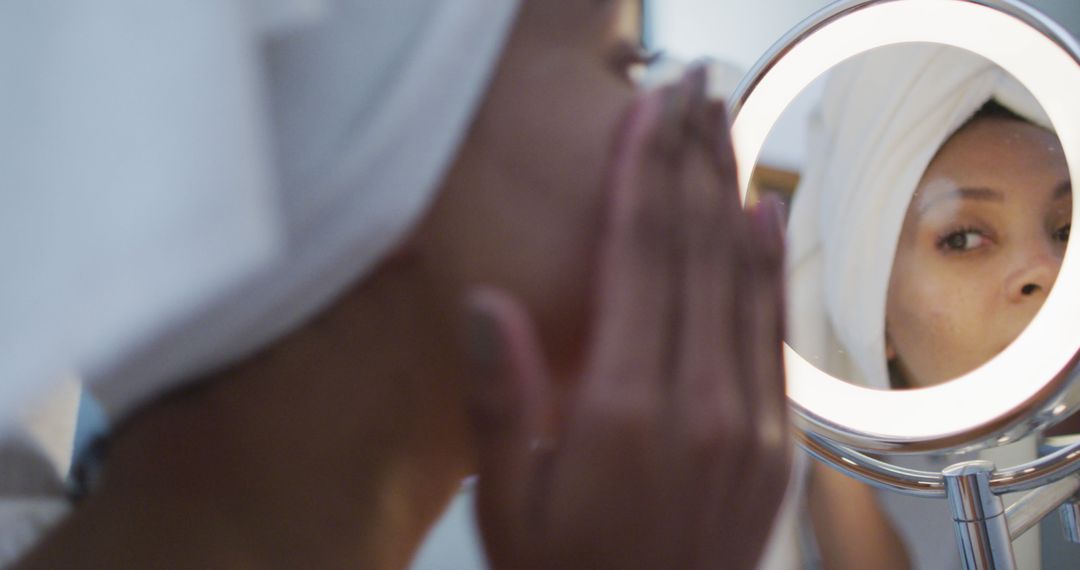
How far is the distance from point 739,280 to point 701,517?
0.33 ft

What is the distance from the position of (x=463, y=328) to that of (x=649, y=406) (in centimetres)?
9

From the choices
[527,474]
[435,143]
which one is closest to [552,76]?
[435,143]

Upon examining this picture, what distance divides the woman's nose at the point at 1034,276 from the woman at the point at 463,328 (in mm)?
396

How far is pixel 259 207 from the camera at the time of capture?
0.26 meters

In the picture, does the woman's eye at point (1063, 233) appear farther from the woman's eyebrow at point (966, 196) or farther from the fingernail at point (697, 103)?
the fingernail at point (697, 103)

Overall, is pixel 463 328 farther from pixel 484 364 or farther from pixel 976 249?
pixel 976 249

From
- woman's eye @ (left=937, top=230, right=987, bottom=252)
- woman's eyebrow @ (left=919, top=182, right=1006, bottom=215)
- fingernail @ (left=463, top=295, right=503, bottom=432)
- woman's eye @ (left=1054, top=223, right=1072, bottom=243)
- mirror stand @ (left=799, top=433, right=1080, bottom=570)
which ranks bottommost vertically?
mirror stand @ (left=799, top=433, right=1080, bottom=570)

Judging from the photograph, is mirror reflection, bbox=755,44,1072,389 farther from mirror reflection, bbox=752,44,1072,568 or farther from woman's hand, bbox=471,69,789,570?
woman's hand, bbox=471,69,789,570

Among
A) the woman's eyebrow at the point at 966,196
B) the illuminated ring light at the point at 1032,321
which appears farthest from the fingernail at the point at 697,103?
the woman's eyebrow at the point at 966,196

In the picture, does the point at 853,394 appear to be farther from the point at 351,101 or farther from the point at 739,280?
the point at 351,101

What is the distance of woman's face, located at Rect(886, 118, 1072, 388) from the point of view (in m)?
0.67

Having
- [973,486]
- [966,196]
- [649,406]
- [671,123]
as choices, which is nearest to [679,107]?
[671,123]

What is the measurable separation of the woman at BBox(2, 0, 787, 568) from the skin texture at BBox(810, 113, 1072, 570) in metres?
0.42

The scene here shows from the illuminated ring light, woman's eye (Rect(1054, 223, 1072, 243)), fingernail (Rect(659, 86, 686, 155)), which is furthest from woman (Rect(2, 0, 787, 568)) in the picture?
woman's eye (Rect(1054, 223, 1072, 243))
